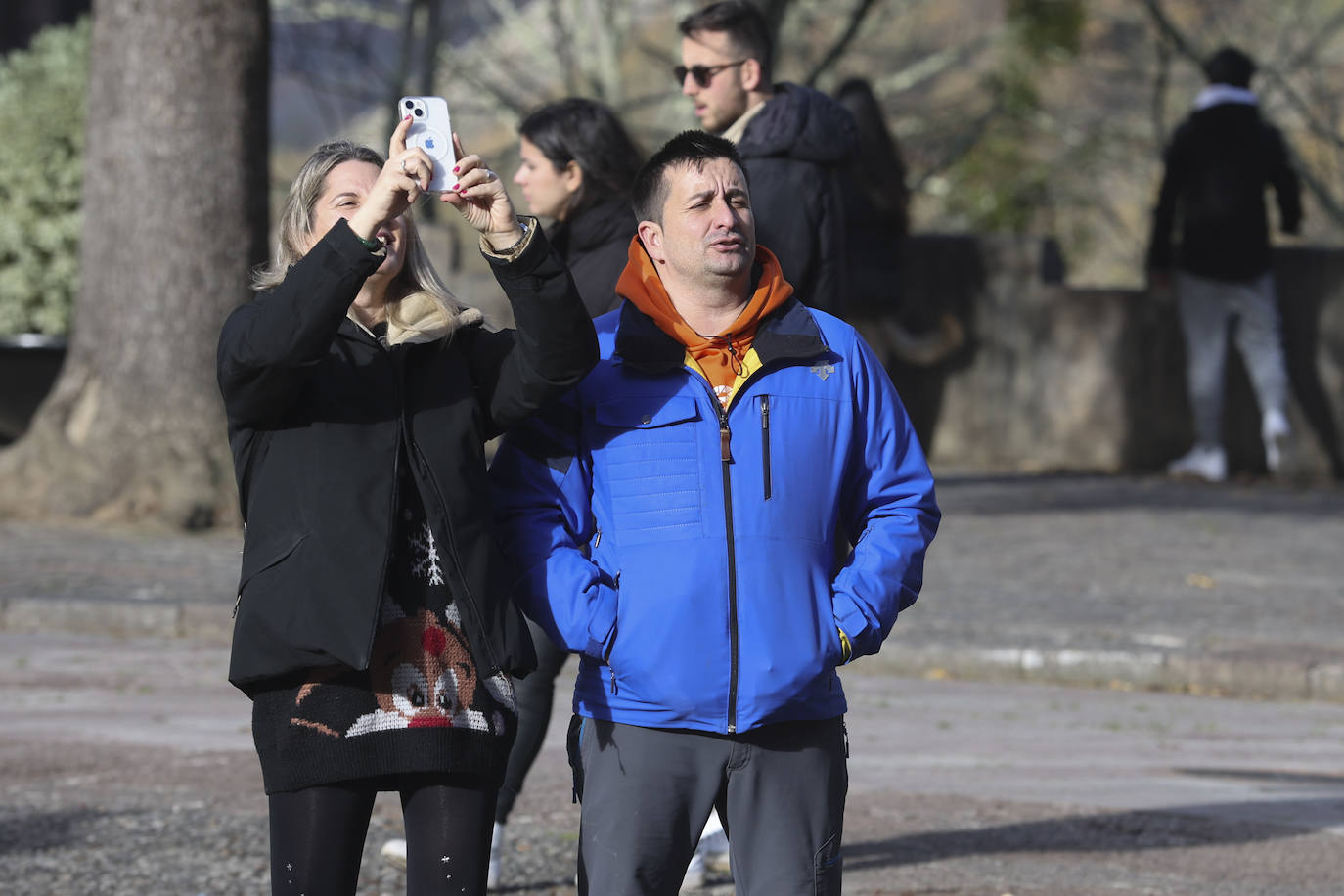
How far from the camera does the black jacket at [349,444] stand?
3223 millimetres

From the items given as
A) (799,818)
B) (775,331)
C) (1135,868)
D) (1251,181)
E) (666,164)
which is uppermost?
(1251,181)

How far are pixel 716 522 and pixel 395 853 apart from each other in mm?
2083

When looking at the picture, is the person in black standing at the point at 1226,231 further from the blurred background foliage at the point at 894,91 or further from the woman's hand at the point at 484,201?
the woman's hand at the point at 484,201

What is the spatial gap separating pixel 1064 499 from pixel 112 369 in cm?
607

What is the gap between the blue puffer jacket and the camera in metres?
3.33

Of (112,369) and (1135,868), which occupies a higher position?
(112,369)

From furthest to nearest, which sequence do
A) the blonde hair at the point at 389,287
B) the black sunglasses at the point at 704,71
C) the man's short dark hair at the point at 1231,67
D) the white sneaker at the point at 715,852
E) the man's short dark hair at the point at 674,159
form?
the man's short dark hair at the point at 1231,67
the black sunglasses at the point at 704,71
the white sneaker at the point at 715,852
the man's short dark hair at the point at 674,159
the blonde hair at the point at 389,287

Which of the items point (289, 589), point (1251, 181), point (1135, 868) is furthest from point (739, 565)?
point (1251, 181)

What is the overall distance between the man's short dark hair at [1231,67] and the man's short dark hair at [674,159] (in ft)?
35.4

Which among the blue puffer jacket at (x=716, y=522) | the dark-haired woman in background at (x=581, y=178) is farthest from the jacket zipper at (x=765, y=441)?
the dark-haired woman in background at (x=581, y=178)

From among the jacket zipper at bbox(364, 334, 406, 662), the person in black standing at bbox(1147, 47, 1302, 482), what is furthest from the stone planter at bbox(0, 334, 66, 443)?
the jacket zipper at bbox(364, 334, 406, 662)

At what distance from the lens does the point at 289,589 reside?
327 centimetres

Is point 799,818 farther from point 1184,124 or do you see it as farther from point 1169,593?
point 1184,124

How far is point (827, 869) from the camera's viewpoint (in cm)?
344
